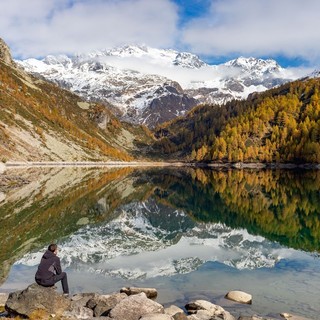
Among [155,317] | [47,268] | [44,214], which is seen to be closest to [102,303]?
[47,268]

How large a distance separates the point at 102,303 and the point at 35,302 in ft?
Answer: 12.7

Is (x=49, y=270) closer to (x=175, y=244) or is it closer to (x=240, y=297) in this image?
(x=240, y=297)

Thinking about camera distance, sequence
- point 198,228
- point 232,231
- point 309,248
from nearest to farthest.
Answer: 1. point 309,248
2. point 232,231
3. point 198,228

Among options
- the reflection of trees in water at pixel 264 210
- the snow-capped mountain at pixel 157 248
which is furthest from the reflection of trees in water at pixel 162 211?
the snow-capped mountain at pixel 157 248

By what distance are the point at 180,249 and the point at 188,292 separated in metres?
17.6

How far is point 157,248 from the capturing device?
161 feet

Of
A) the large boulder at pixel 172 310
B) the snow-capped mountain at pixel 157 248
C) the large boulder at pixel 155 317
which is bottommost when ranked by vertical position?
the snow-capped mountain at pixel 157 248

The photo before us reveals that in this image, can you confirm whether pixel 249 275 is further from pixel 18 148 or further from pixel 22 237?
pixel 18 148

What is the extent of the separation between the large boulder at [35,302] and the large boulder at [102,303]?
159 cm

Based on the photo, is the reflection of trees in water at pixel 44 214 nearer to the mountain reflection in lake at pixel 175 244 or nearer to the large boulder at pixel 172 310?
the mountain reflection in lake at pixel 175 244

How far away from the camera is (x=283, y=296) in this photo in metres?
29.6

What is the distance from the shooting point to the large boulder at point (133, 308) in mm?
21672

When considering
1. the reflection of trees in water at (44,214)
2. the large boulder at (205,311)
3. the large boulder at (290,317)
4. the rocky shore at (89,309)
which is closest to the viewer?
the rocky shore at (89,309)

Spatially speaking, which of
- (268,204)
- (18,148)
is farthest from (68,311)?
(18,148)
